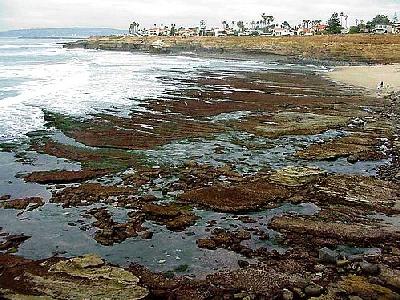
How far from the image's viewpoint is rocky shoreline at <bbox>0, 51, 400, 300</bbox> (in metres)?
11.0

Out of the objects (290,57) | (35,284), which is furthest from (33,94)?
(290,57)

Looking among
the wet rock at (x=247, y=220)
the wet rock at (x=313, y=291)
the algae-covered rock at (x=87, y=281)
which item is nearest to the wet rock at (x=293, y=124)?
the wet rock at (x=247, y=220)

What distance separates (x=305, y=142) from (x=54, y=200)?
542 inches

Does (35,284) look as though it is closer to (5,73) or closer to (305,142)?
(305,142)

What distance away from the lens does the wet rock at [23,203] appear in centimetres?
1594

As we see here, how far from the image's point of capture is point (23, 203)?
53.2ft

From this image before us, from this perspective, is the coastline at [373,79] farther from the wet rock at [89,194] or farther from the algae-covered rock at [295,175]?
the wet rock at [89,194]

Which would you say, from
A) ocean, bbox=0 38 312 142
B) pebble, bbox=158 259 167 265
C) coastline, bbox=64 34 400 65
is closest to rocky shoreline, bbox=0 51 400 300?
pebble, bbox=158 259 167 265

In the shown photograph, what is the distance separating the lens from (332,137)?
1000 inches

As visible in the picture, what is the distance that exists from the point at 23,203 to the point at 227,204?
7162 millimetres

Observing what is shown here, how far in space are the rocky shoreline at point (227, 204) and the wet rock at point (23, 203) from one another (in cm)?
4

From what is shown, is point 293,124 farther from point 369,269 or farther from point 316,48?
point 316,48

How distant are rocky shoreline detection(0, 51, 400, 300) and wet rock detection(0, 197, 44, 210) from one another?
1.4 inches

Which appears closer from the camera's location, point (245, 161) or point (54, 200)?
point (54, 200)
